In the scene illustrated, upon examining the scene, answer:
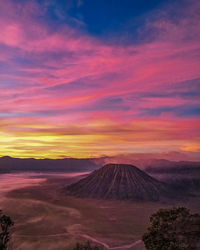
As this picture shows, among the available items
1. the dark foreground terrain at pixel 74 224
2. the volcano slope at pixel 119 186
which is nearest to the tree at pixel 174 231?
the dark foreground terrain at pixel 74 224

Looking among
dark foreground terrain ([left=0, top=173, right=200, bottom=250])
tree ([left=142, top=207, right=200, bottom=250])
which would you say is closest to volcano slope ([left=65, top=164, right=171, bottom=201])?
dark foreground terrain ([left=0, top=173, right=200, bottom=250])

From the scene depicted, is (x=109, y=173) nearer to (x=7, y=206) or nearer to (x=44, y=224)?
(x=7, y=206)

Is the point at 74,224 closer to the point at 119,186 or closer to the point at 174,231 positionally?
the point at 174,231

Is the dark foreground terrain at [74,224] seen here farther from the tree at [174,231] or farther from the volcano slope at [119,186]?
the tree at [174,231]

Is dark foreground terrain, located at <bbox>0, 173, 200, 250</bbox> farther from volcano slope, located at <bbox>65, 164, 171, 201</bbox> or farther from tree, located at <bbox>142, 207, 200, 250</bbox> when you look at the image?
tree, located at <bbox>142, 207, 200, 250</bbox>

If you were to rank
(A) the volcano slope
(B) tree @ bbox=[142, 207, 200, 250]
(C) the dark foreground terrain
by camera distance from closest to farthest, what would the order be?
1. (B) tree @ bbox=[142, 207, 200, 250]
2. (C) the dark foreground terrain
3. (A) the volcano slope

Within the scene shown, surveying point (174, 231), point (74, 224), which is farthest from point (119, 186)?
point (174, 231)
